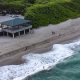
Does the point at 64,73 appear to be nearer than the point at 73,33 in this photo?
Yes

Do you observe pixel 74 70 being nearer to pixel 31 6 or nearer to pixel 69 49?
pixel 69 49

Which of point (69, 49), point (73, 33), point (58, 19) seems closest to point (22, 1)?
point (58, 19)

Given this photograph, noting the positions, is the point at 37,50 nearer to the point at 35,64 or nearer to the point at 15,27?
the point at 35,64

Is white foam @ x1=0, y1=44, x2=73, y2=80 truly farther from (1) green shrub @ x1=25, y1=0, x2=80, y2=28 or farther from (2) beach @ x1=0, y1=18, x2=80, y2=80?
(1) green shrub @ x1=25, y1=0, x2=80, y2=28

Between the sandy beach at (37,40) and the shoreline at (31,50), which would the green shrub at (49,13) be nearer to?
the sandy beach at (37,40)

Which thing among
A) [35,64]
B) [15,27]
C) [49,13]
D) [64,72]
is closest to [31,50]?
[35,64]

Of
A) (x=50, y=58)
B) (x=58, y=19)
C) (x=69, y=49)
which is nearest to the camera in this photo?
(x=50, y=58)
